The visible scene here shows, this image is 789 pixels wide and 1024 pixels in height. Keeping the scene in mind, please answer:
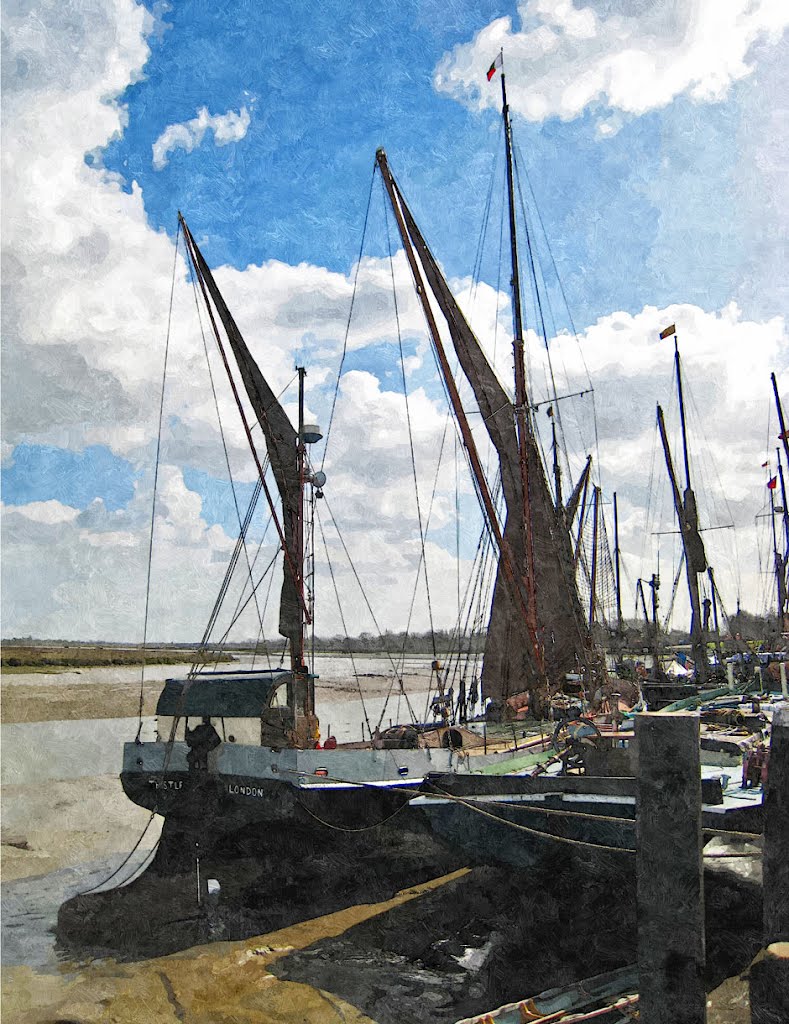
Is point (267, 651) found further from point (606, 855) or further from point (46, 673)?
point (46, 673)

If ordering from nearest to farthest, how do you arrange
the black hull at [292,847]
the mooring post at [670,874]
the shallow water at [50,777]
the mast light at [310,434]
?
the mooring post at [670,874] < the black hull at [292,847] < the shallow water at [50,777] < the mast light at [310,434]

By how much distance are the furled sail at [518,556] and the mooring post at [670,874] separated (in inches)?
465

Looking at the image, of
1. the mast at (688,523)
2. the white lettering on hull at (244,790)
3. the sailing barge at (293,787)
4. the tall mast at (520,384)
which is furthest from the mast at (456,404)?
the mast at (688,523)

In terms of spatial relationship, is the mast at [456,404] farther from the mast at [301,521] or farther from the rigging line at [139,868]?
the rigging line at [139,868]

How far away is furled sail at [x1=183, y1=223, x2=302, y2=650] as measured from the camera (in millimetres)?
18328

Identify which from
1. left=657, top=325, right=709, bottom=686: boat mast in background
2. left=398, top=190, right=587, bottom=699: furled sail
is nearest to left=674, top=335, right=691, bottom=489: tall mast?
left=657, top=325, right=709, bottom=686: boat mast in background

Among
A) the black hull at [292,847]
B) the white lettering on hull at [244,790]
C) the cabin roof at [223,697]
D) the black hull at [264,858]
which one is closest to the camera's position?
the black hull at [292,847]

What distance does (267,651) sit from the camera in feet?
60.5

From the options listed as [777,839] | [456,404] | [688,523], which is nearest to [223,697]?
[456,404]

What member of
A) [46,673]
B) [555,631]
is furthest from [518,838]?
[46,673]

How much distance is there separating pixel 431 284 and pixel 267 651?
32.8 ft

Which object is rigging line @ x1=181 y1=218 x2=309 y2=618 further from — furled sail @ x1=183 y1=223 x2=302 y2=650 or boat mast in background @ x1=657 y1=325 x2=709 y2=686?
boat mast in background @ x1=657 y1=325 x2=709 y2=686

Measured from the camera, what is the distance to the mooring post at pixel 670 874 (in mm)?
6359

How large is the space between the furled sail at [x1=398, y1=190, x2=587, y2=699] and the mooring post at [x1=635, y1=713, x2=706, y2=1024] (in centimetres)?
1180
